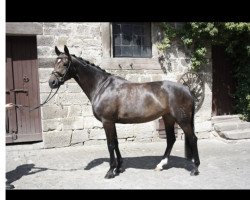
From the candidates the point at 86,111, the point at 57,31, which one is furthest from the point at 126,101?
the point at 57,31

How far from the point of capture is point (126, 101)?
5480 millimetres

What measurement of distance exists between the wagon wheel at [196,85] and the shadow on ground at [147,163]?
8.53 feet

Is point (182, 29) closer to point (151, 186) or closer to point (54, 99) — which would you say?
point (54, 99)

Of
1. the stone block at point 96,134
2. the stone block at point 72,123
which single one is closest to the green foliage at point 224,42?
the stone block at point 96,134

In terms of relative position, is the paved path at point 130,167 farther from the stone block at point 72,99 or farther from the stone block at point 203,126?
the stone block at point 72,99

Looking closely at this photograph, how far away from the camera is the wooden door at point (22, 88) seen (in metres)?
7.60

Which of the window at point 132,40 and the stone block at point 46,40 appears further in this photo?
the window at point 132,40

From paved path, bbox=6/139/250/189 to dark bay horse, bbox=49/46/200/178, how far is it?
39 cm

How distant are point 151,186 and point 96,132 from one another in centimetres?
340

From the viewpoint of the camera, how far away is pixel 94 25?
26.0 feet

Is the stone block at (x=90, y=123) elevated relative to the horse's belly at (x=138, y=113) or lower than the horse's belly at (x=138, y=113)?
lower

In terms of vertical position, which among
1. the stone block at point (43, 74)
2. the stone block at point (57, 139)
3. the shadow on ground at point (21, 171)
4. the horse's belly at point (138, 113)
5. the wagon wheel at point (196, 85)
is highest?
the stone block at point (43, 74)
